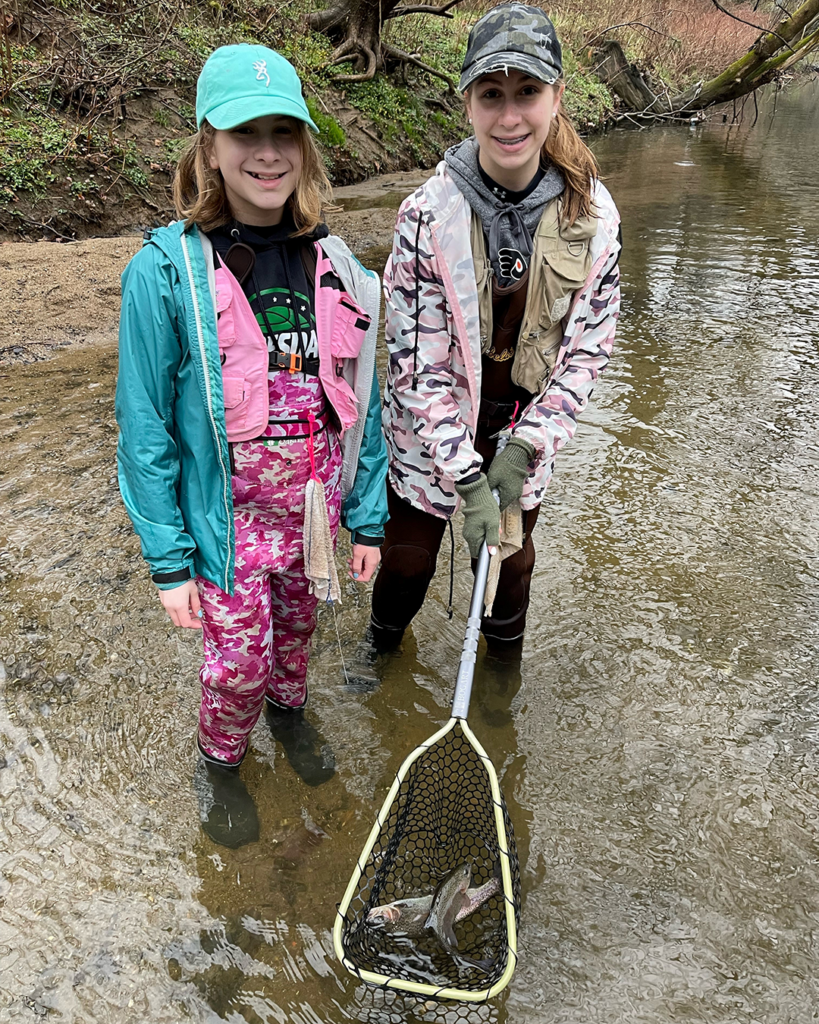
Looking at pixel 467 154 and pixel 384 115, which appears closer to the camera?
pixel 467 154

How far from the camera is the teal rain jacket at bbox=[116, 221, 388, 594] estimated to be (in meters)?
1.84

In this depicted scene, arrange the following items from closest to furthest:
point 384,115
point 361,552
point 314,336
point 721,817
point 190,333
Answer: point 190,333 → point 314,336 → point 361,552 → point 721,817 → point 384,115

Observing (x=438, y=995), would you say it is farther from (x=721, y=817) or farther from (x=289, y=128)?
(x=289, y=128)

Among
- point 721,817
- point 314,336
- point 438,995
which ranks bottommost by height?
point 721,817

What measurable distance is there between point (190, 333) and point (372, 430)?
66 cm

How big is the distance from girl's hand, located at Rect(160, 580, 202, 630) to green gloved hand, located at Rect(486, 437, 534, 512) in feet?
3.16

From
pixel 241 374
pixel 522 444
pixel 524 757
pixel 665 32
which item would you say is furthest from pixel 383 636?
pixel 665 32

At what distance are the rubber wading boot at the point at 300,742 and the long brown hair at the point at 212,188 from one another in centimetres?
166

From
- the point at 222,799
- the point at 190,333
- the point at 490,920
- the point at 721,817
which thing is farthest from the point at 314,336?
the point at 721,817

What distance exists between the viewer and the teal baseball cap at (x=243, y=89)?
1814mm

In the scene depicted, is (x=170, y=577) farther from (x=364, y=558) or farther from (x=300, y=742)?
(x=300, y=742)

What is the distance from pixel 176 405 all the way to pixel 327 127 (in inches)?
410

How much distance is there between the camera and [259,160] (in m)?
1.90

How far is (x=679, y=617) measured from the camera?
3.52 m
